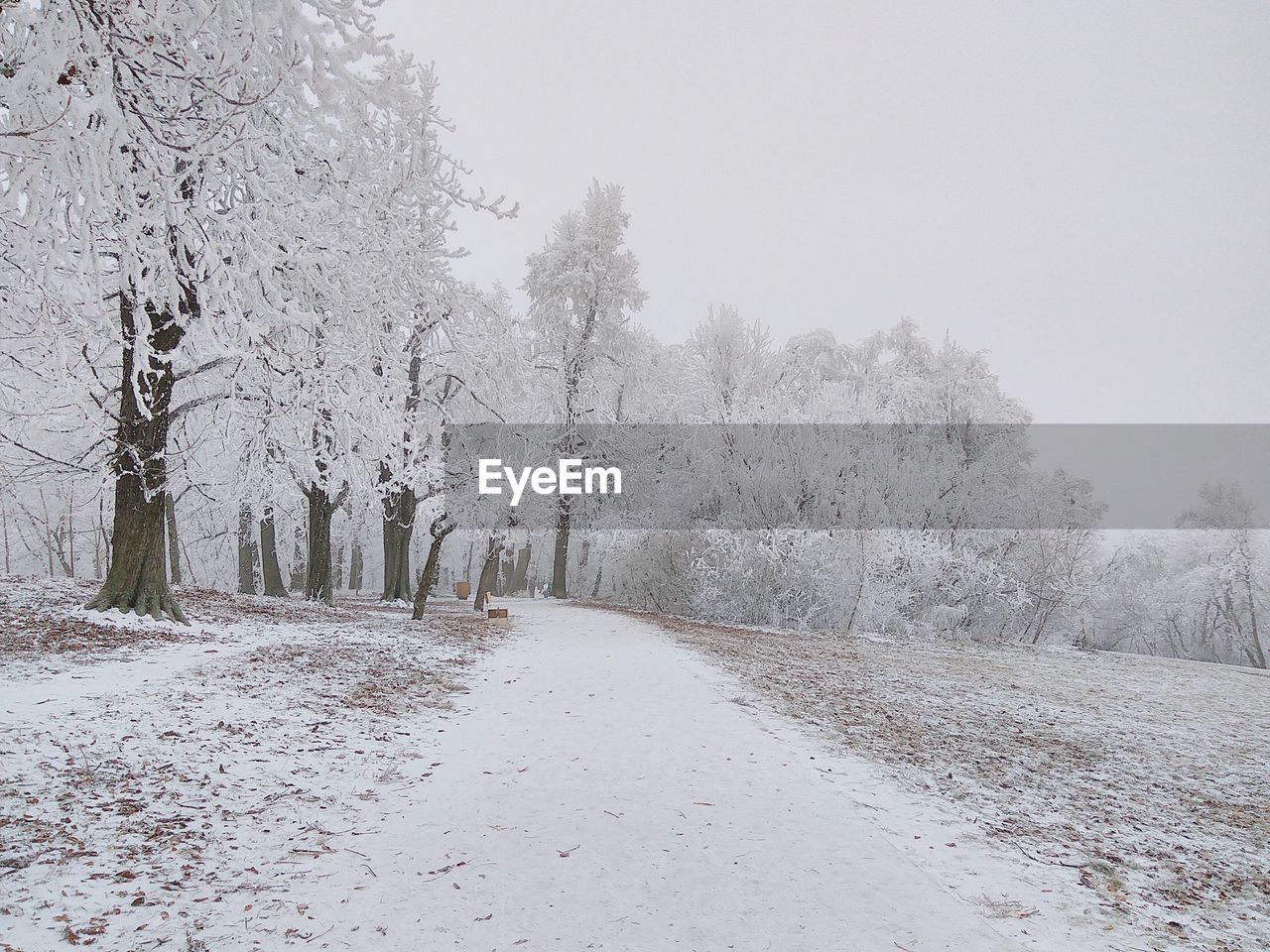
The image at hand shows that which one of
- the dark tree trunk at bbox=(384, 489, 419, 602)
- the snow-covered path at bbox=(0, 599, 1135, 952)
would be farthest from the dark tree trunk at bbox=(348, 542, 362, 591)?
the snow-covered path at bbox=(0, 599, 1135, 952)

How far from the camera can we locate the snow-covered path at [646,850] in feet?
12.2

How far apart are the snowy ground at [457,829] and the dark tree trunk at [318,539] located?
919 centimetres

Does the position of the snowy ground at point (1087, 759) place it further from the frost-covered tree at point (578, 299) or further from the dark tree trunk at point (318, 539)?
the frost-covered tree at point (578, 299)

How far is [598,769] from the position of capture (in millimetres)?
6480

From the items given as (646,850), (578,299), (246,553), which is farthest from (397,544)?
(646,850)

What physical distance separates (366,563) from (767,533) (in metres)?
38.5

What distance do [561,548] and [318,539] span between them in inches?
458

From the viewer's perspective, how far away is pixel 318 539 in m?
18.1

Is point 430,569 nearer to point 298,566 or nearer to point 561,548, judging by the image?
point 561,548

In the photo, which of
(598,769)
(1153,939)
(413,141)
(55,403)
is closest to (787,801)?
(598,769)

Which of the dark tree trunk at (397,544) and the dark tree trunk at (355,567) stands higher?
the dark tree trunk at (397,544)

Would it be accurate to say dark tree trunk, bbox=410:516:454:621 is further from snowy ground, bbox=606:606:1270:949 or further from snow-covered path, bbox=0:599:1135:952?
snow-covered path, bbox=0:599:1135:952

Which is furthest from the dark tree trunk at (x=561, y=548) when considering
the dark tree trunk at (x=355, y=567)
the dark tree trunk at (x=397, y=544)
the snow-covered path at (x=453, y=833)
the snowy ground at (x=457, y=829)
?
the snow-covered path at (x=453, y=833)

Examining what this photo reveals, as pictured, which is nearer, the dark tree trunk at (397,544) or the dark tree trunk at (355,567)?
the dark tree trunk at (397,544)
